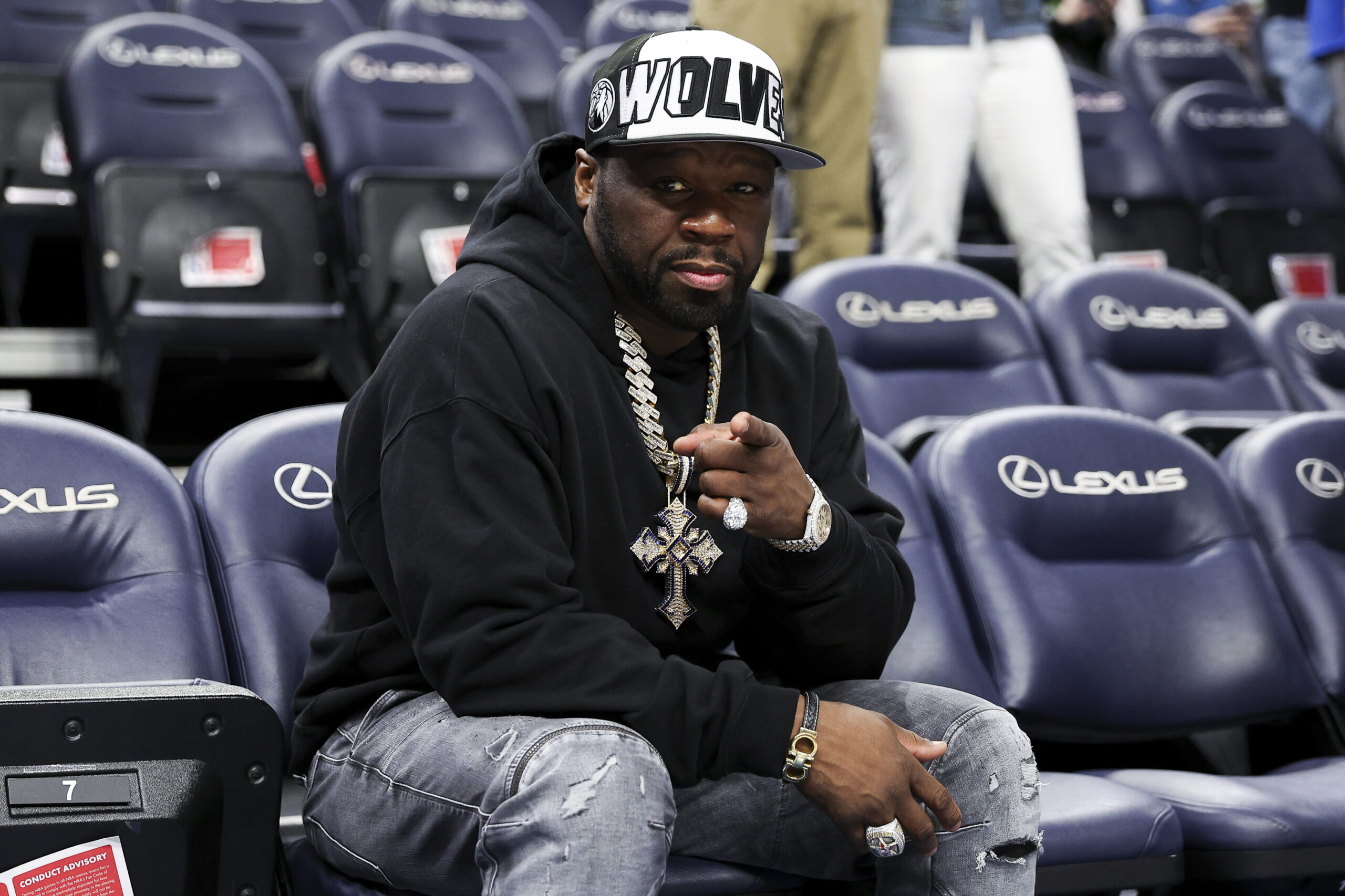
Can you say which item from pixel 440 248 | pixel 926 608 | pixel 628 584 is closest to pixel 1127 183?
pixel 440 248

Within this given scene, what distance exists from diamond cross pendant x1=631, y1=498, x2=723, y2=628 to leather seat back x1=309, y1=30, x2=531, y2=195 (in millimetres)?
2314

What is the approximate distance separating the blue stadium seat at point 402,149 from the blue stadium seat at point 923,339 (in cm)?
98

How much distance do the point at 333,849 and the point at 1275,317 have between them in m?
2.92

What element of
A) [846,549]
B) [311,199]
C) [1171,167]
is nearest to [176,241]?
[311,199]

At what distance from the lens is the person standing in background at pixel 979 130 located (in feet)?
11.9

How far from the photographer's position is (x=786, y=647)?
171 cm

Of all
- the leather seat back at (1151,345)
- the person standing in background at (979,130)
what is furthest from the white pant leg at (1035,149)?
the leather seat back at (1151,345)

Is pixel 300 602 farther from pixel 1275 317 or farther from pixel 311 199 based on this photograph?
pixel 1275 317

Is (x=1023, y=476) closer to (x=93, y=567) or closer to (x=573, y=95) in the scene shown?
(x=93, y=567)

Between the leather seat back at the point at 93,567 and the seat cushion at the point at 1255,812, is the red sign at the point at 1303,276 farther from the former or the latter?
the leather seat back at the point at 93,567

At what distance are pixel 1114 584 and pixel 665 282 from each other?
1.01m

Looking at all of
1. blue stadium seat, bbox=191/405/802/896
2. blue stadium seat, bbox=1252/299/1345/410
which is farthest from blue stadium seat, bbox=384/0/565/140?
blue stadium seat, bbox=191/405/802/896

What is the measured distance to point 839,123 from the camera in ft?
11.4

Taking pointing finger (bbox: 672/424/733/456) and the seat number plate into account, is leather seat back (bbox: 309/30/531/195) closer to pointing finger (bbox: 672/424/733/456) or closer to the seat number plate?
pointing finger (bbox: 672/424/733/456)
